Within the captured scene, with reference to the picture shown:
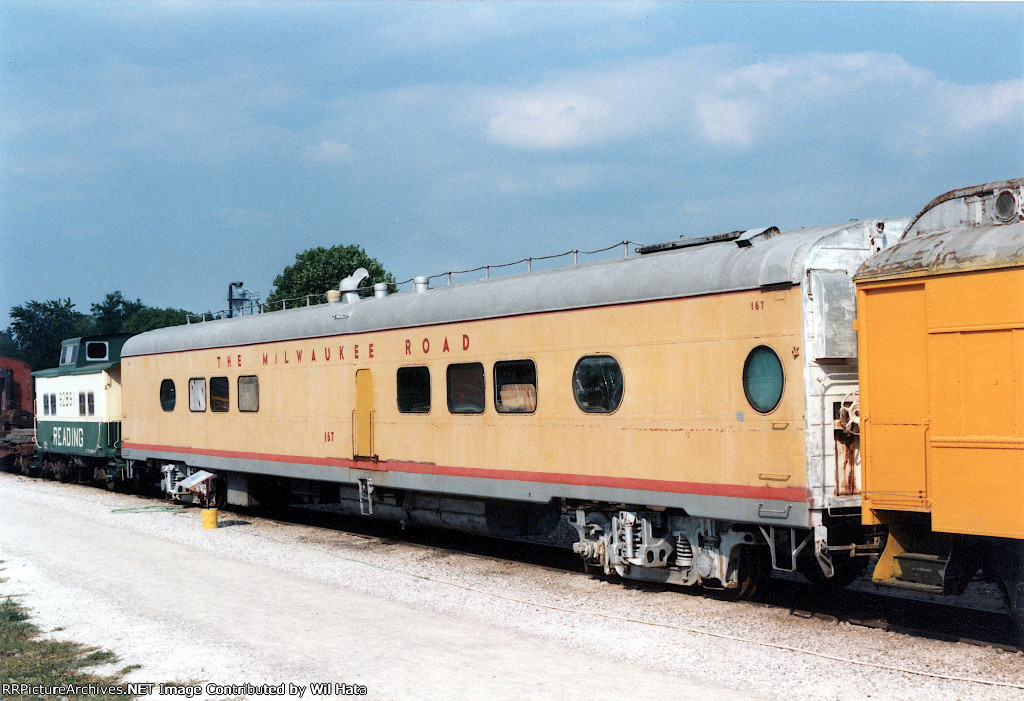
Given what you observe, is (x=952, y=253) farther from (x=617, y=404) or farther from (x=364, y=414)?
(x=364, y=414)

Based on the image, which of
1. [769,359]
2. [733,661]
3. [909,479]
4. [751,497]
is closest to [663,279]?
[769,359]

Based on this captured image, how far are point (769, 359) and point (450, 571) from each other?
552cm

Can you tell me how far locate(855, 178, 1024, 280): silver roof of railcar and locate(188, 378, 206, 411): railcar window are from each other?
14.4 metres

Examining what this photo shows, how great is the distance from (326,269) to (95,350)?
25261mm

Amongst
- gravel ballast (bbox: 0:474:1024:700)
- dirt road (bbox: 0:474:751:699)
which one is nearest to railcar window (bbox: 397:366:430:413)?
gravel ballast (bbox: 0:474:1024:700)

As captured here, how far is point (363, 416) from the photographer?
15672mm

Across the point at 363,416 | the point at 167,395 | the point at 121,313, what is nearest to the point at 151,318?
the point at 121,313

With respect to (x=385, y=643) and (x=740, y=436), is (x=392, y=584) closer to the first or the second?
(x=385, y=643)

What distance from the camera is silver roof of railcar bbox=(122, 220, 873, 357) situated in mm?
9742

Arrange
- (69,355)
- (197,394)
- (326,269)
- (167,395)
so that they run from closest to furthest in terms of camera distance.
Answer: (197,394) → (167,395) → (69,355) → (326,269)

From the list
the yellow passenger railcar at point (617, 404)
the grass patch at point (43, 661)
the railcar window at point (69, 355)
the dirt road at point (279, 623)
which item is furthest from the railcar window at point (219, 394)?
the grass patch at point (43, 661)

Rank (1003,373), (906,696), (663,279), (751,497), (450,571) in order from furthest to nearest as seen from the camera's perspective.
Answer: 1. (450,571)
2. (663,279)
3. (751,497)
4. (1003,373)
5. (906,696)

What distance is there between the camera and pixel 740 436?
9.89 meters

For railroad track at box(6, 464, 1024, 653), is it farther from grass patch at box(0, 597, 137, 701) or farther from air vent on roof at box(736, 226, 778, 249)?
grass patch at box(0, 597, 137, 701)
